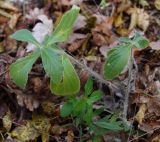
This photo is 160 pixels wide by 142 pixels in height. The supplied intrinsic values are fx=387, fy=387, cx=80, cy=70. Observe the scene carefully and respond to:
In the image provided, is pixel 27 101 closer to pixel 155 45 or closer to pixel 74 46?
pixel 74 46

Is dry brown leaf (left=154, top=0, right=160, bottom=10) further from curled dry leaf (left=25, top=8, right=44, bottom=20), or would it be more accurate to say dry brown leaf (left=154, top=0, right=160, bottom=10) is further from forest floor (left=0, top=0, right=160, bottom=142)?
curled dry leaf (left=25, top=8, right=44, bottom=20)

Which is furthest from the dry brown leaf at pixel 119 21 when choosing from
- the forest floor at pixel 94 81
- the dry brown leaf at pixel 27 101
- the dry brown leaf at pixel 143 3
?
the dry brown leaf at pixel 27 101

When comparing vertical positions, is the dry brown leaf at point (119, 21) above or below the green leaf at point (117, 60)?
above

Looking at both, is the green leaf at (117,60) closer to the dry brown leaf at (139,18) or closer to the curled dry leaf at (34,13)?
the dry brown leaf at (139,18)

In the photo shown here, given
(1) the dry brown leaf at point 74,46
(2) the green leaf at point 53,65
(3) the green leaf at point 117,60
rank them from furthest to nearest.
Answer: (1) the dry brown leaf at point 74,46 → (3) the green leaf at point 117,60 → (2) the green leaf at point 53,65

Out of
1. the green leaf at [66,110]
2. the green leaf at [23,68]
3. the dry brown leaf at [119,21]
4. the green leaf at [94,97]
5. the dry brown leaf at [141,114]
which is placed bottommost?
the dry brown leaf at [141,114]

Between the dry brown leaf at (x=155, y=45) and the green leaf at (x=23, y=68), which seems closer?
the green leaf at (x=23, y=68)

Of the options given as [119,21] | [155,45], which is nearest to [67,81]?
[155,45]
